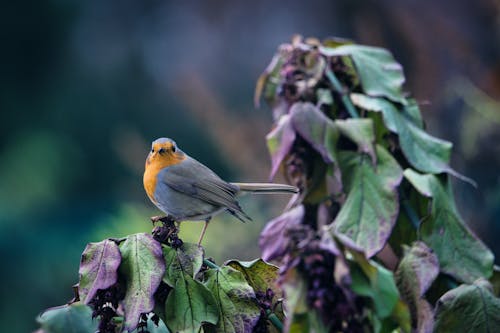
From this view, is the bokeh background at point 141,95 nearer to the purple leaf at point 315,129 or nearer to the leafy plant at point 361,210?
the leafy plant at point 361,210

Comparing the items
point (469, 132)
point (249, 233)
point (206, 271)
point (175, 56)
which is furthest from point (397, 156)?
point (175, 56)

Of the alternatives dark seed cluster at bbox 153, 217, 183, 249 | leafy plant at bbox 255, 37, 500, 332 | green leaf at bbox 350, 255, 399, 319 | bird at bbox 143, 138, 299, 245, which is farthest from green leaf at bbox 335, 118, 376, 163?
bird at bbox 143, 138, 299, 245

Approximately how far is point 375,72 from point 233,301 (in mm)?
238

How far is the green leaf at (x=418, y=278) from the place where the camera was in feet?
1.77

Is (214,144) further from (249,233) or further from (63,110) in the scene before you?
(63,110)

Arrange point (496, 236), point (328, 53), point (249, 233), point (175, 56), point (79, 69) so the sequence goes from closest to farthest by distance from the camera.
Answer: point (328, 53)
point (496, 236)
point (249, 233)
point (175, 56)
point (79, 69)

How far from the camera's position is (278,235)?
49cm

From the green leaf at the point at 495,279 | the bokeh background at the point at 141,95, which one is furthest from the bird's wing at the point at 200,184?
the bokeh background at the point at 141,95

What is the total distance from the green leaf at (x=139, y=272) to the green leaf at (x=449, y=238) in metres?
0.22

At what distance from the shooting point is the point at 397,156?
0.64 meters

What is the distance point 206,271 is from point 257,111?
2847 millimetres

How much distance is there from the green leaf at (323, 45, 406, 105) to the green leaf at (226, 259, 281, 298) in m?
0.21

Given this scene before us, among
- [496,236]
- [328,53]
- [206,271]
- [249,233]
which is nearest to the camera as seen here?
[328,53]

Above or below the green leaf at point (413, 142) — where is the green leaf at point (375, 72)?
above
